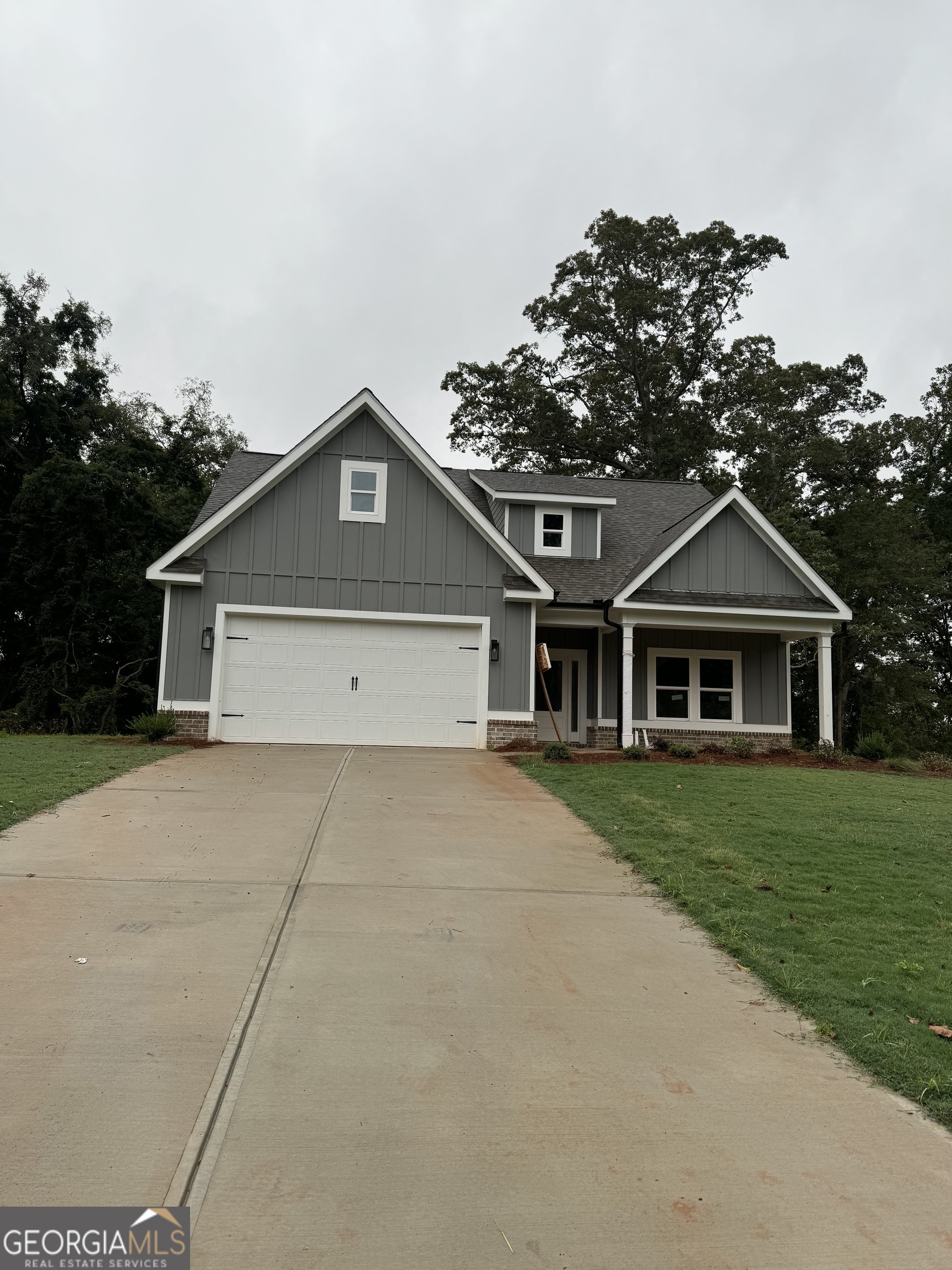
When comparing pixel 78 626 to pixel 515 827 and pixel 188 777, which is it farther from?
pixel 515 827

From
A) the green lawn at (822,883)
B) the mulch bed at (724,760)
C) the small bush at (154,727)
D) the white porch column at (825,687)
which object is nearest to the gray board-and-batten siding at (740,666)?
the white porch column at (825,687)

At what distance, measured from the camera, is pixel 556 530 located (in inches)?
803

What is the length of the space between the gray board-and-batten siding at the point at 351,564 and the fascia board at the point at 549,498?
3.35 m

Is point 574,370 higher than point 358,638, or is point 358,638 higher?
point 574,370

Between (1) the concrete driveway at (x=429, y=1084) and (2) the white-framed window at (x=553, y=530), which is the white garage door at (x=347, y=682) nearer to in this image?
(2) the white-framed window at (x=553, y=530)

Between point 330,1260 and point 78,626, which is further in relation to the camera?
point 78,626

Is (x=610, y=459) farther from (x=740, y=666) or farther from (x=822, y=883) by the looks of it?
(x=822, y=883)

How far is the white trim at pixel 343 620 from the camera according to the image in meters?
15.9

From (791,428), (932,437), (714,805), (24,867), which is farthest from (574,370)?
(24,867)

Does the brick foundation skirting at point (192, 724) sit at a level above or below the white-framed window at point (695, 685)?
below

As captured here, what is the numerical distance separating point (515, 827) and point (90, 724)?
54.0ft

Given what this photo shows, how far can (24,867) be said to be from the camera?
6621 mm

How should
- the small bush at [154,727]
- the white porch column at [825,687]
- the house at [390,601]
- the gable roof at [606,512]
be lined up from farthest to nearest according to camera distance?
the gable roof at [606,512] → the white porch column at [825,687] → the house at [390,601] → the small bush at [154,727]

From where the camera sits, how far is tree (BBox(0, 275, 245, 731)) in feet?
75.8
